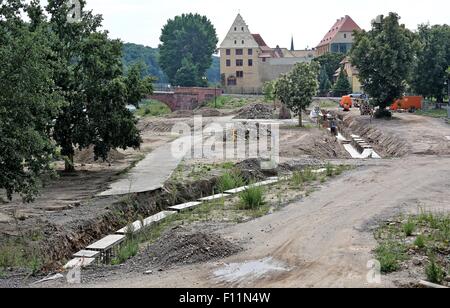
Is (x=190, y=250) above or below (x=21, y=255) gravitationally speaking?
above

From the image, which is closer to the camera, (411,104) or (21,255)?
(21,255)

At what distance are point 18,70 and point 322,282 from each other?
9123 mm

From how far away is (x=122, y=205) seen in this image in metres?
18.7

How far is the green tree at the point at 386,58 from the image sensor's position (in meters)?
43.6

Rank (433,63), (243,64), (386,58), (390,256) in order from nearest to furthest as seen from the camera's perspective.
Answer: (390,256) < (386,58) < (433,63) < (243,64)

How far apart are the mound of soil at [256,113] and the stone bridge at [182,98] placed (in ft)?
68.9

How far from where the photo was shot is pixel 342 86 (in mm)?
81438

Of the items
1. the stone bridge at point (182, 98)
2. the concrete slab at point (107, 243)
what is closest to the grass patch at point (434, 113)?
the stone bridge at point (182, 98)

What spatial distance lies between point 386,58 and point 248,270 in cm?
3518

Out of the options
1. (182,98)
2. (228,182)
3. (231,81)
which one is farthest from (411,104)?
(231,81)

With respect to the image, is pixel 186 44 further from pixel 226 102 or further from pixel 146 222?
pixel 146 222

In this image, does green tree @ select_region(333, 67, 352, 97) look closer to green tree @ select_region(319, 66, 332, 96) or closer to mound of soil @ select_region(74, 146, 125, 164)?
green tree @ select_region(319, 66, 332, 96)
